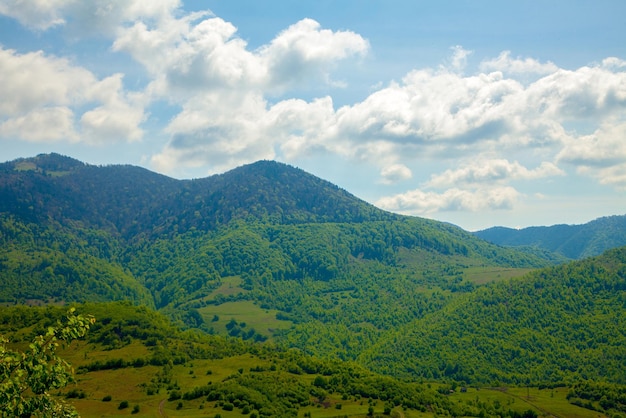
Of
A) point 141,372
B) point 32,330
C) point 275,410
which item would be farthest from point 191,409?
point 32,330

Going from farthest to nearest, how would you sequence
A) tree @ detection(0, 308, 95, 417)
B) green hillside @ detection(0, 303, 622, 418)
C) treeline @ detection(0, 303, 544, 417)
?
treeline @ detection(0, 303, 544, 417) < green hillside @ detection(0, 303, 622, 418) < tree @ detection(0, 308, 95, 417)

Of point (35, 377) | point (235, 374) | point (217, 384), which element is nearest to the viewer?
point (35, 377)

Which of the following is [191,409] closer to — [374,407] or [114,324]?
[374,407]

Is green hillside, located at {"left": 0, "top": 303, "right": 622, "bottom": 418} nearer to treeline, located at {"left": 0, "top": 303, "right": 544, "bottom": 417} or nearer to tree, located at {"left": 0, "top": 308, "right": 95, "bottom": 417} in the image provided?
treeline, located at {"left": 0, "top": 303, "right": 544, "bottom": 417}

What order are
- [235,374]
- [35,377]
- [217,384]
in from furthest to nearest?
[235,374], [217,384], [35,377]

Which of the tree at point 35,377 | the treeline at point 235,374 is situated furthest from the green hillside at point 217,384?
the tree at point 35,377

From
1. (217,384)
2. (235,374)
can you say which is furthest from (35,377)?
(235,374)

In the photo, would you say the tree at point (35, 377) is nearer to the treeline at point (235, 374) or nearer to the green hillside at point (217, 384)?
the green hillside at point (217, 384)

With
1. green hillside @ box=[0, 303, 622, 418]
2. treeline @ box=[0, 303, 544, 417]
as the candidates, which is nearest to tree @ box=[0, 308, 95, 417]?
green hillside @ box=[0, 303, 622, 418]

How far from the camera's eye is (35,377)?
26500mm

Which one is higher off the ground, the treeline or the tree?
the tree

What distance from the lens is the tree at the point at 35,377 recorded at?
84.8 ft

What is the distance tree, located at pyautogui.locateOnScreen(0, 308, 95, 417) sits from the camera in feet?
84.8

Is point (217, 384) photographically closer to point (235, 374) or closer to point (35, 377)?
point (235, 374)
